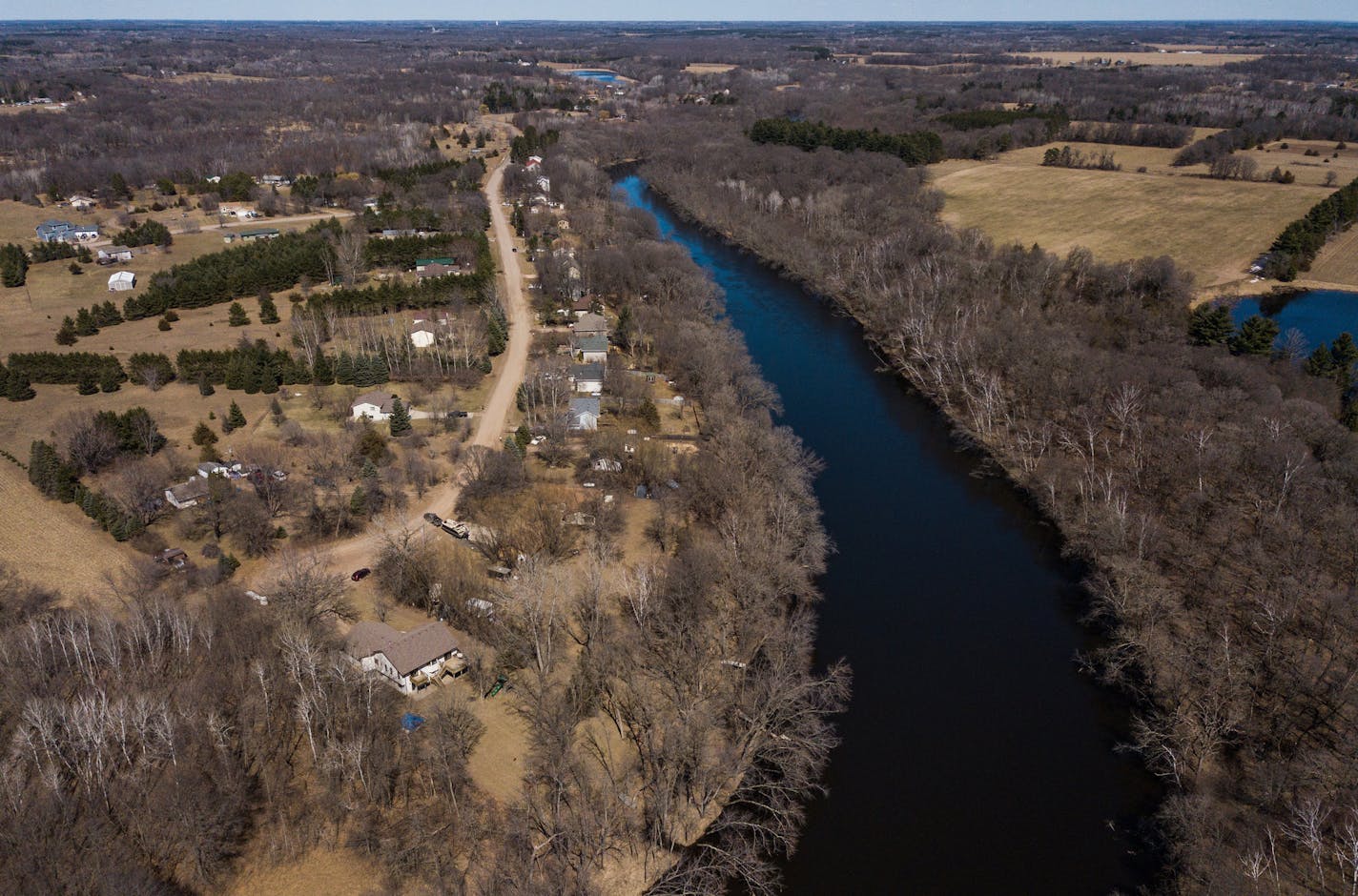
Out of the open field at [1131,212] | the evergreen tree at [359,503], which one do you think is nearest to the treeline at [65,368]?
the evergreen tree at [359,503]

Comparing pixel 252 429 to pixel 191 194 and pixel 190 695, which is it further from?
pixel 191 194

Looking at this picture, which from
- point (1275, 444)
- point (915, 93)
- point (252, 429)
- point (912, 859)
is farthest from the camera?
point (915, 93)

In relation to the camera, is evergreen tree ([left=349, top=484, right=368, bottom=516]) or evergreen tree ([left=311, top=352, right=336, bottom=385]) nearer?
evergreen tree ([left=349, top=484, right=368, bottom=516])

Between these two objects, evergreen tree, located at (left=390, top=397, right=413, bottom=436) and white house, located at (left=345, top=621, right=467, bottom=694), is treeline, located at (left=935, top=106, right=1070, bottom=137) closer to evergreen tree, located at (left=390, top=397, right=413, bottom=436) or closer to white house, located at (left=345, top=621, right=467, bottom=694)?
evergreen tree, located at (left=390, top=397, right=413, bottom=436)

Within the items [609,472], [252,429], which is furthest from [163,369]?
[609,472]

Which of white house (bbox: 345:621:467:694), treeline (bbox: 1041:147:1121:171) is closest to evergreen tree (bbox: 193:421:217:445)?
white house (bbox: 345:621:467:694)

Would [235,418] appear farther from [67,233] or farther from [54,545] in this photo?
[67,233]
